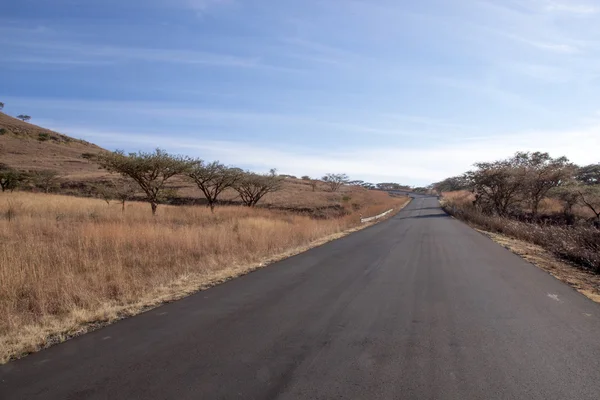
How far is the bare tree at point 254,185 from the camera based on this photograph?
3641cm

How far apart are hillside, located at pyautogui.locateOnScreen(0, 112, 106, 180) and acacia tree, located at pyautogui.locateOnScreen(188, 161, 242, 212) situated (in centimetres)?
2845

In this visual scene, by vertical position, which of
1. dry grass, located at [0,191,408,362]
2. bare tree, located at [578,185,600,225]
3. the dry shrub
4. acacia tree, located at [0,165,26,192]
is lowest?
dry grass, located at [0,191,408,362]

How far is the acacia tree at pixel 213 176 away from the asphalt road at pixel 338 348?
2315 cm

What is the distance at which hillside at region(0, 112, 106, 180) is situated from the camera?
5719 centimetres

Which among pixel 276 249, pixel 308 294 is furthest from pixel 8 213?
pixel 308 294

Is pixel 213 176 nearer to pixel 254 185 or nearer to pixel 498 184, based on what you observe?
pixel 254 185

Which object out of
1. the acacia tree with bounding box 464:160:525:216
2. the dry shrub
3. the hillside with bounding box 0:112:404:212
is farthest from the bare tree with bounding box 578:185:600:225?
the hillside with bounding box 0:112:404:212

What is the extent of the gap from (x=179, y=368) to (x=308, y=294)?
3.69 m

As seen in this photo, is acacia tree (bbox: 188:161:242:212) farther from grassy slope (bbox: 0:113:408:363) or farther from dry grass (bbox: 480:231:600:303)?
dry grass (bbox: 480:231:600:303)

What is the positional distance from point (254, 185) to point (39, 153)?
54.4 metres

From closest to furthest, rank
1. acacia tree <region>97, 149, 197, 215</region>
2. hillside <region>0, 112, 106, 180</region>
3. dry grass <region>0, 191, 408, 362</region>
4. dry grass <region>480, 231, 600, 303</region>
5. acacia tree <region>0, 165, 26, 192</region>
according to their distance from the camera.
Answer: dry grass <region>0, 191, 408, 362</region> → dry grass <region>480, 231, 600, 303</region> → acacia tree <region>97, 149, 197, 215</region> → acacia tree <region>0, 165, 26, 192</region> → hillside <region>0, 112, 106, 180</region>

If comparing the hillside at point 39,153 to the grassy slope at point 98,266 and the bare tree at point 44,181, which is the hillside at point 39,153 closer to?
the bare tree at point 44,181

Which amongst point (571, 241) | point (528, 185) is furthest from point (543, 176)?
point (571, 241)

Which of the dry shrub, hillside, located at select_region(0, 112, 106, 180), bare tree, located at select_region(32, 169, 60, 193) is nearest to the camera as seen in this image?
the dry shrub
